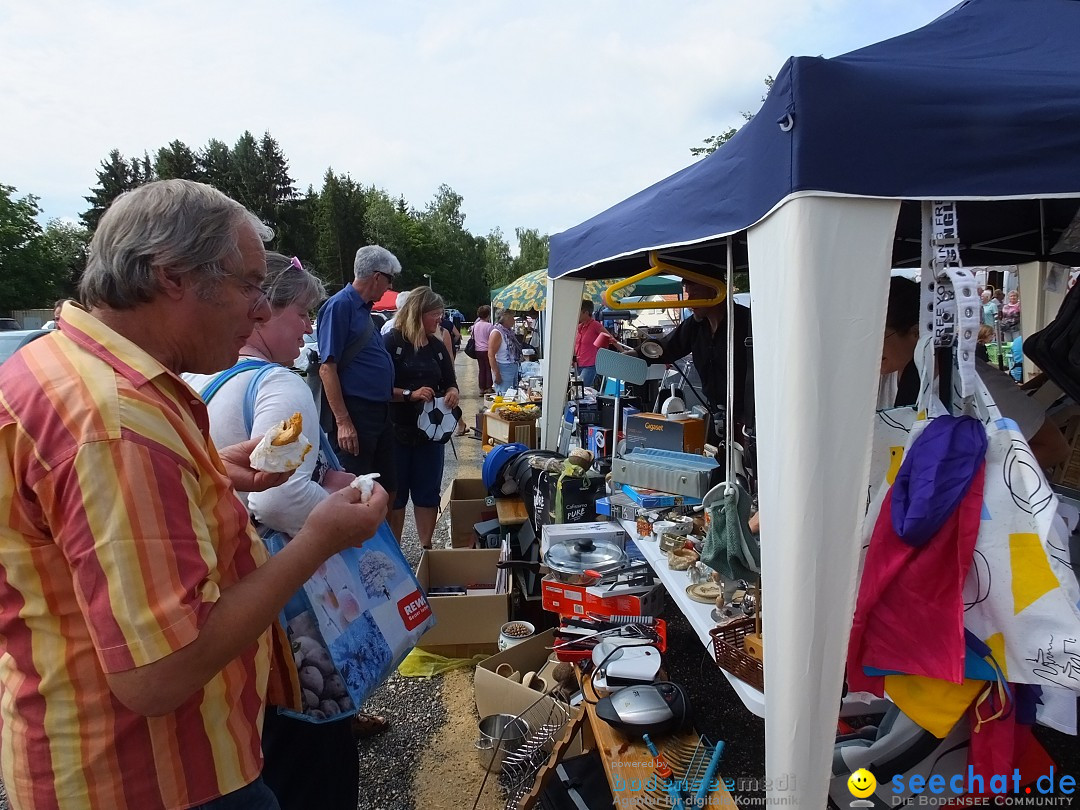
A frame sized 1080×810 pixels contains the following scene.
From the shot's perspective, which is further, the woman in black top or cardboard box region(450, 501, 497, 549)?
cardboard box region(450, 501, 497, 549)

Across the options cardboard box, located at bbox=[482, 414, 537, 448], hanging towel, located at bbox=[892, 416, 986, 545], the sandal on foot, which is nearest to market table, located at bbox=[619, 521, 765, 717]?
hanging towel, located at bbox=[892, 416, 986, 545]

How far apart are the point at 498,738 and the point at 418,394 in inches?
83.9

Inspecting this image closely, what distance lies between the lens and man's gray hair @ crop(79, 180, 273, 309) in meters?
0.87

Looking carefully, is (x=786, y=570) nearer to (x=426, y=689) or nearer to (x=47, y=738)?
(x=47, y=738)

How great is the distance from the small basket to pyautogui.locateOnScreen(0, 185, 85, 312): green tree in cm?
3711

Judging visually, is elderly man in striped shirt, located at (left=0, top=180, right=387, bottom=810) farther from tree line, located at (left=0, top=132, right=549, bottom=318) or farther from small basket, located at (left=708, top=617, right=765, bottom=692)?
tree line, located at (left=0, top=132, right=549, bottom=318)

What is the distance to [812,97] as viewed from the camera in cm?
135

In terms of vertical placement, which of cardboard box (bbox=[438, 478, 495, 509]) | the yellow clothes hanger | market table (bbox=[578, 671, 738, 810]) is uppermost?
the yellow clothes hanger

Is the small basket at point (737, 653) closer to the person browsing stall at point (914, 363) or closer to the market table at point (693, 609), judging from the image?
the market table at point (693, 609)

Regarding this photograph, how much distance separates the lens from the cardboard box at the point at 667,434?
9.63ft

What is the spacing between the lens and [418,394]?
3941mm

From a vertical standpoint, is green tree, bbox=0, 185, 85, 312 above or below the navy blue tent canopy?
above

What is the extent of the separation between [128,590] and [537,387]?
795 cm

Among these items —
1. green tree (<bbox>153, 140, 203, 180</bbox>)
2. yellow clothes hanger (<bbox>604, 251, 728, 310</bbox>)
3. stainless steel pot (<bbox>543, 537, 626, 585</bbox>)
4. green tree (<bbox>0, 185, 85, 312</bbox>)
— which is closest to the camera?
stainless steel pot (<bbox>543, 537, 626, 585</bbox>)
